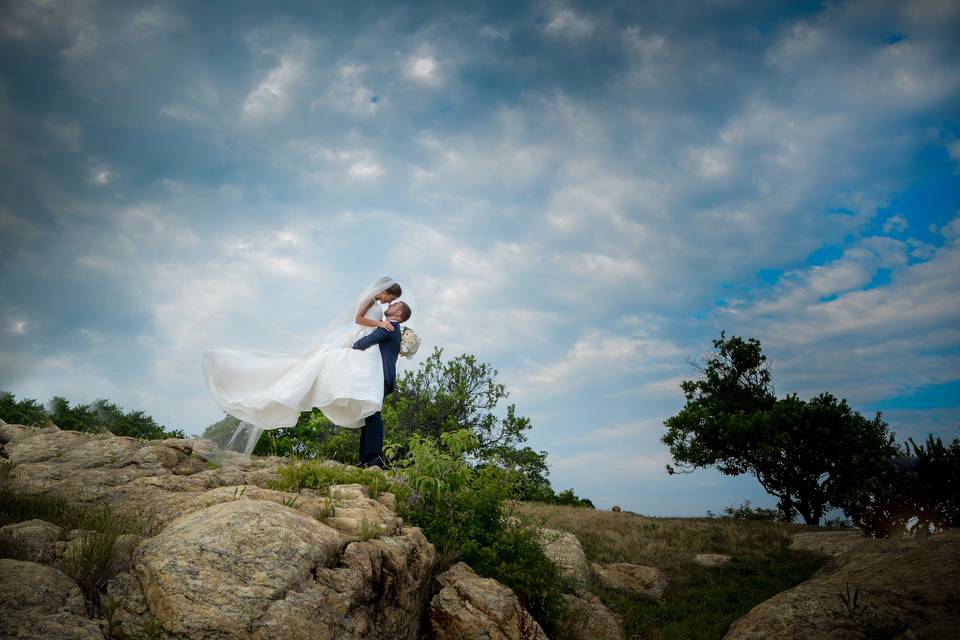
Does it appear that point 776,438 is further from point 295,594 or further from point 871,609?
point 295,594

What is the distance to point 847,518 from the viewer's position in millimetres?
20812

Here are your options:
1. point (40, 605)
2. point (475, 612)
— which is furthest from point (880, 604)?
point (40, 605)

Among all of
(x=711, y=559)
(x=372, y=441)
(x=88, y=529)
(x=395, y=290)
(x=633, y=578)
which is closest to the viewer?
(x=88, y=529)

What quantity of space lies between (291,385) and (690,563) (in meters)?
10.6

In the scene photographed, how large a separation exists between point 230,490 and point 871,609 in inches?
319

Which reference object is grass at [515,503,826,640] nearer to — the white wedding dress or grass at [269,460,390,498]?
grass at [269,460,390,498]

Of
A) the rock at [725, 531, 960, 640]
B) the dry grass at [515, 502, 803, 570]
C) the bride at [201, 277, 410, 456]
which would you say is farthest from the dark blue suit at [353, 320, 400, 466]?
the rock at [725, 531, 960, 640]

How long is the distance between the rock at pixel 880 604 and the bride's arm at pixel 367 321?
7.37 metres

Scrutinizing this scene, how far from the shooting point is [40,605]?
374 centimetres

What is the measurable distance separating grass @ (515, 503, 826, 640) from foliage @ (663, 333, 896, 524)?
3.25 meters

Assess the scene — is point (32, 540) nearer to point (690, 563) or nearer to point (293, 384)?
point (293, 384)

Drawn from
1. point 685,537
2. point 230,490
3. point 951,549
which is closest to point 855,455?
point 685,537

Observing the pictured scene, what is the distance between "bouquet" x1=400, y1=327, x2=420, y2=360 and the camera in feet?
36.4

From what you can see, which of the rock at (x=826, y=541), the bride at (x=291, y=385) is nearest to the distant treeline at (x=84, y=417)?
the bride at (x=291, y=385)
